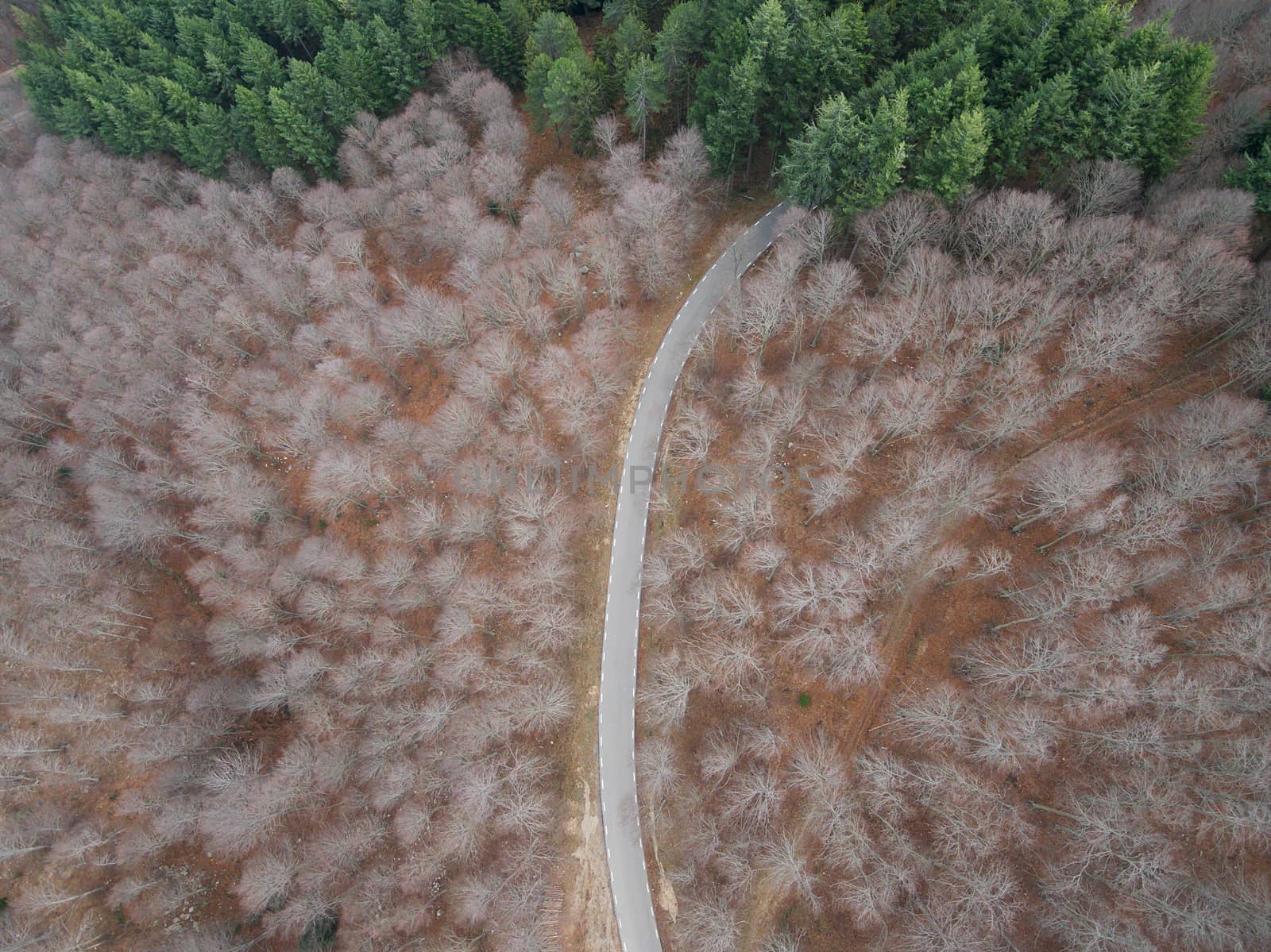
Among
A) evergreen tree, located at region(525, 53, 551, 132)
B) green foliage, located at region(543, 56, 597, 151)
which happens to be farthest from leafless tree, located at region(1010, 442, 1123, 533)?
evergreen tree, located at region(525, 53, 551, 132)

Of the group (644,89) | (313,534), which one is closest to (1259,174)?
(644,89)

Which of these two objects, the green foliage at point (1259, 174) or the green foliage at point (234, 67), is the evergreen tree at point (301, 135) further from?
the green foliage at point (1259, 174)

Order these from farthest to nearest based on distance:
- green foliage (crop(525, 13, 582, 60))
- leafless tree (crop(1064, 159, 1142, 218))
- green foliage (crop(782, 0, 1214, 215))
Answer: green foliage (crop(525, 13, 582, 60)), leafless tree (crop(1064, 159, 1142, 218)), green foliage (crop(782, 0, 1214, 215))

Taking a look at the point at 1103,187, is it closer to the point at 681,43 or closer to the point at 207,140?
the point at 681,43

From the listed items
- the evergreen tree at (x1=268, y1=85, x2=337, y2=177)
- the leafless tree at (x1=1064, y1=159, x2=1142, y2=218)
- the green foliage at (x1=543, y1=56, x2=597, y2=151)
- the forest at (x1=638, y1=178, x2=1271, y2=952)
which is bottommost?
the forest at (x1=638, y1=178, x2=1271, y2=952)

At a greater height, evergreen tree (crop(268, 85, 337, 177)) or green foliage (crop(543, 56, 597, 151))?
evergreen tree (crop(268, 85, 337, 177))

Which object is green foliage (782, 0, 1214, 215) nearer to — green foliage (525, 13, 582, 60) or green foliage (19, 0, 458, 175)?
green foliage (525, 13, 582, 60)

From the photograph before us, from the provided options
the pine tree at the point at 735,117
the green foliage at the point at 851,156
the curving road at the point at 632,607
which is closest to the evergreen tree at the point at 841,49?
the green foliage at the point at 851,156
